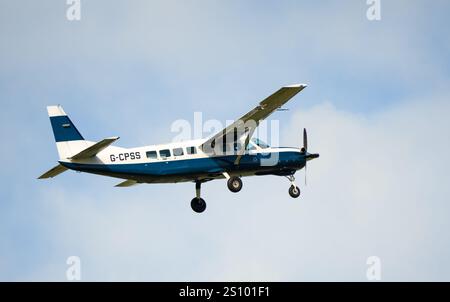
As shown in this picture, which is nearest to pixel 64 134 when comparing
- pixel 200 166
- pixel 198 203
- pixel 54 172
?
pixel 54 172

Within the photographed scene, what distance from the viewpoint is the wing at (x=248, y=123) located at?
3738 centimetres

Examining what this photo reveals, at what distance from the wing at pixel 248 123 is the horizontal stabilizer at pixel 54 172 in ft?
19.9

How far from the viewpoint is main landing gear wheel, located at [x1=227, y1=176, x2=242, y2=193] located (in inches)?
1533

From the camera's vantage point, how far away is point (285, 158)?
39.8 m

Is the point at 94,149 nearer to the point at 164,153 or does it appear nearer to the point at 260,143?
the point at 164,153

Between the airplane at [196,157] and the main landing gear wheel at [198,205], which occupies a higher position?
the airplane at [196,157]

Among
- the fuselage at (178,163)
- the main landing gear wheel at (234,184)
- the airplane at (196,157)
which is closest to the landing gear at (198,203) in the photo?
the airplane at (196,157)

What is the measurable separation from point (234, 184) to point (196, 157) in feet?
7.00

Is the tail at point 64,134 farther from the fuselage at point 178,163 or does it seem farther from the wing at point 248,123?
the wing at point 248,123

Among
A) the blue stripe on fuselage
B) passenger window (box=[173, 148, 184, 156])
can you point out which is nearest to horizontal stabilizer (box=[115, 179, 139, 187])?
the blue stripe on fuselage

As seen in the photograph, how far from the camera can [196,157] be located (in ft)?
125

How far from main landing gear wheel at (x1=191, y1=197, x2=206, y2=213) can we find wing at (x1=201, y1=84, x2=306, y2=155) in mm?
2921

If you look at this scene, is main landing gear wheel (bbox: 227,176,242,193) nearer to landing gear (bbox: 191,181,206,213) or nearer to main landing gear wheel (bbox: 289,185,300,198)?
landing gear (bbox: 191,181,206,213)
